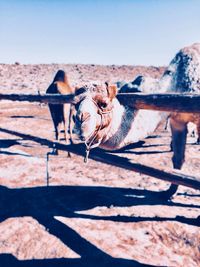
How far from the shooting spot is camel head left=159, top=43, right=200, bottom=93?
4.52 meters

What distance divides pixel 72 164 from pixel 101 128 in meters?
5.13

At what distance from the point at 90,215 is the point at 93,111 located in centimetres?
265

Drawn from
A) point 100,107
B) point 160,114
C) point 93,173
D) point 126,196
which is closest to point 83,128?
point 100,107

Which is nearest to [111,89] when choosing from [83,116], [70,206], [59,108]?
[83,116]

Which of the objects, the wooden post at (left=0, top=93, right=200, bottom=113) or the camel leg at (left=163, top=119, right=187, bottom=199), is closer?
the wooden post at (left=0, top=93, right=200, bottom=113)

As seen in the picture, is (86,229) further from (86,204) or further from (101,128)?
(101,128)

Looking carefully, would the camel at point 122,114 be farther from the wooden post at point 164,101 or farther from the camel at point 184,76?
the wooden post at point 164,101

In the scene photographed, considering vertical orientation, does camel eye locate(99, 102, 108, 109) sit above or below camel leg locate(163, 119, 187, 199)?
above

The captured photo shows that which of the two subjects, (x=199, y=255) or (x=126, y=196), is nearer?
(x=199, y=255)

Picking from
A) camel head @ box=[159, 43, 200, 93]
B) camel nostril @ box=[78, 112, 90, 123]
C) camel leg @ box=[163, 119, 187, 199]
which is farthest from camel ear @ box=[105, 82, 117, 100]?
camel leg @ box=[163, 119, 187, 199]

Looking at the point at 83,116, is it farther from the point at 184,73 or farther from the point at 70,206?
the point at 70,206

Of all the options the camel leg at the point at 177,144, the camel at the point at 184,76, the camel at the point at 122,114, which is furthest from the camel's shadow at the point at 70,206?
the camel at the point at 184,76

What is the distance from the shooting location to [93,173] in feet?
23.4

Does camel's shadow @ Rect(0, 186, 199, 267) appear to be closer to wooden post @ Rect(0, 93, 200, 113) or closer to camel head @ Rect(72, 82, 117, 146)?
camel head @ Rect(72, 82, 117, 146)
